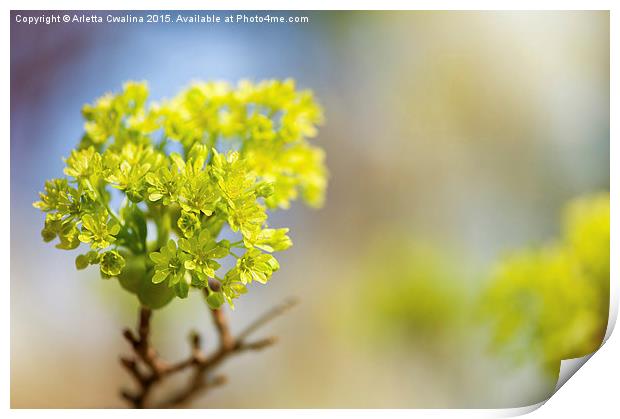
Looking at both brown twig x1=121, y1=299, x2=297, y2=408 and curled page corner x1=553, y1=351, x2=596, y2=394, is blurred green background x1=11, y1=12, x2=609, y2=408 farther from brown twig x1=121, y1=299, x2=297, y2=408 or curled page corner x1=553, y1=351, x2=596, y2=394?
brown twig x1=121, y1=299, x2=297, y2=408

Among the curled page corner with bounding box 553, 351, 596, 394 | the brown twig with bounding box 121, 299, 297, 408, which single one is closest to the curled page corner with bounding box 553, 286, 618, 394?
the curled page corner with bounding box 553, 351, 596, 394

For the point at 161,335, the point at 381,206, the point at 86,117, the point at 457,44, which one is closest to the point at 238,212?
the point at 86,117

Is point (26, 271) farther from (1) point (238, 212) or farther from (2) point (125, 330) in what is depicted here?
(1) point (238, 212)

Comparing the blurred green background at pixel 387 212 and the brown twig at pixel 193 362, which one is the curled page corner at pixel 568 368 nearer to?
the blurred green background at pixel 387 212

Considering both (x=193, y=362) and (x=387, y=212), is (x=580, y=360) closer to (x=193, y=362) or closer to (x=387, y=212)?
(x=193, y=362)

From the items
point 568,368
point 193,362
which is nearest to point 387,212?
point 568,368
